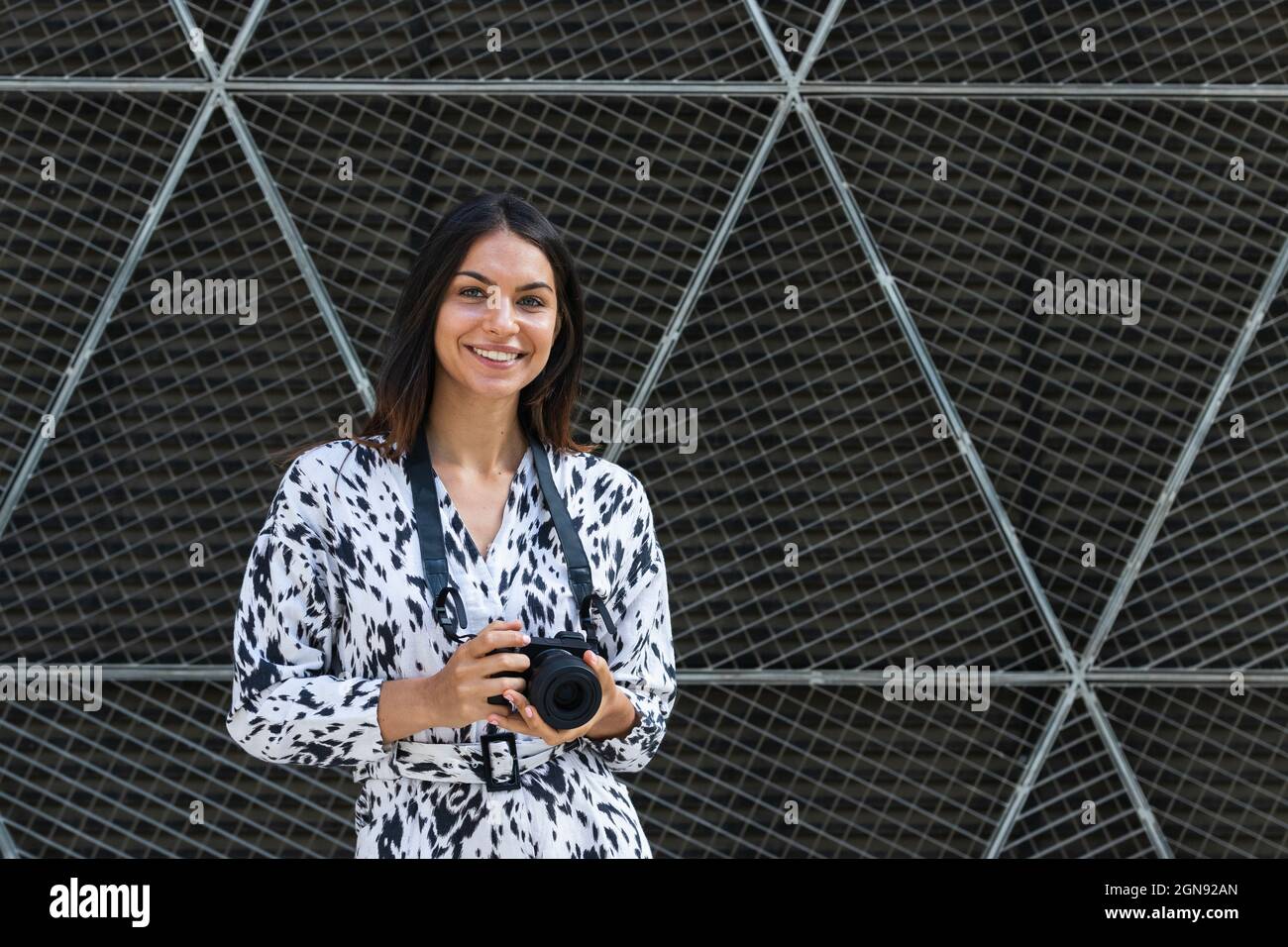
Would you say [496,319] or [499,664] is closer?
[499,664]

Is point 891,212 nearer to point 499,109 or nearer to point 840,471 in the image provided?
point 840,471

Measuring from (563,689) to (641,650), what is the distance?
0.19 meters

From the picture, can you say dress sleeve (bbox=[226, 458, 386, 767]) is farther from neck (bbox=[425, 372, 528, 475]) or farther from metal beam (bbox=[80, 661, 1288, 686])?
metal beam (bbox=[80, 661, 1288, 686])

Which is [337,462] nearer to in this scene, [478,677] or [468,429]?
[468,429]

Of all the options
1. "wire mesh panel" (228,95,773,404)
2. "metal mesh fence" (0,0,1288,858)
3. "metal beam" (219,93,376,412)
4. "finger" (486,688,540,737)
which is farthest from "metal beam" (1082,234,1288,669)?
"finger" (486,688,540,737)

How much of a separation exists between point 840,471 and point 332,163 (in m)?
1.77

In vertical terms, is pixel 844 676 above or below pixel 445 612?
below

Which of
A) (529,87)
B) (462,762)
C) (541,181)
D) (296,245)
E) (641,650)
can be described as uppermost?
(529,87)

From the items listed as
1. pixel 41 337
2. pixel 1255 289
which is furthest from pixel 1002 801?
pixel 41 337

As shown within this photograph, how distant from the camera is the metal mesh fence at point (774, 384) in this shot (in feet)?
12.5

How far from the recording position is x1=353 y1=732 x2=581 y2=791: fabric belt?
1.47 metres

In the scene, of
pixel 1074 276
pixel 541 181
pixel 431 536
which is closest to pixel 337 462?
pixel 431 536

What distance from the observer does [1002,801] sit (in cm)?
396

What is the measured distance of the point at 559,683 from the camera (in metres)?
1.37
